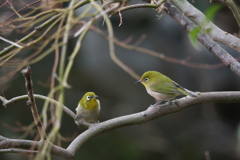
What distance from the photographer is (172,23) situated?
823cm

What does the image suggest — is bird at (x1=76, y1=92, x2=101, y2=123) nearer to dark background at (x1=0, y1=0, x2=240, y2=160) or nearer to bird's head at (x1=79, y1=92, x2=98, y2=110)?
bird's head at (x1=79, y1=92, x2=98, y2=110)

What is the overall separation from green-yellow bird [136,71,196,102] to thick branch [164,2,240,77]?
2.07ft

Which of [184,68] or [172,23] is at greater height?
[172,23]

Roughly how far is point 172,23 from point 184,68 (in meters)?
0.95

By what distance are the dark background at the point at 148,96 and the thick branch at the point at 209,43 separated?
15.2 feet

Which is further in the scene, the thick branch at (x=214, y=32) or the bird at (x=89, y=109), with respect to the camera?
the bird at (x=89, y=109)

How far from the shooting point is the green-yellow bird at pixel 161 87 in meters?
3.79

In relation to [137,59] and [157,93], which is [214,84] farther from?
[157,93]

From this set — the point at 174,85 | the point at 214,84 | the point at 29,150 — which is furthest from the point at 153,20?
the point at 29,150

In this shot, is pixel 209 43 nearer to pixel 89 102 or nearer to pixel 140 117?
pixel 140 117

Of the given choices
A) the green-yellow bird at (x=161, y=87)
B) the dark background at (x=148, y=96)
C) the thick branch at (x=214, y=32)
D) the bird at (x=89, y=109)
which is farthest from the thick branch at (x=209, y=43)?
the dark background at (x=148, y=96)

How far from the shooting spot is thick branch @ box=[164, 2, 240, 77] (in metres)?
3.02

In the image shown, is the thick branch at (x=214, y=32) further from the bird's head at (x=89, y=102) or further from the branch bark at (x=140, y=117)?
the bird's head at (x=89, y=102)

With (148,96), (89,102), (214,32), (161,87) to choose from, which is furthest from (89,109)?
(148,96)
